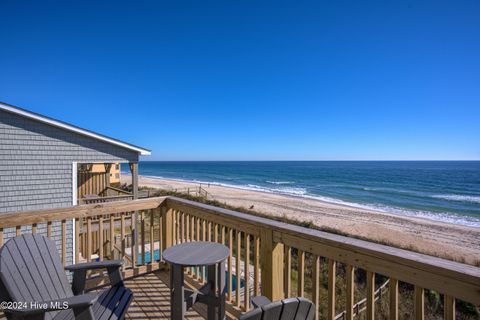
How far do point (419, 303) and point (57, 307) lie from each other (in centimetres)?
182

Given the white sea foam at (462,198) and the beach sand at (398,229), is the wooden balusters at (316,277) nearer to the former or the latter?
the beach sand at (398,229)

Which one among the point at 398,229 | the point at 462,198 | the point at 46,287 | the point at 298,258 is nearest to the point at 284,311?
the point at 298,258

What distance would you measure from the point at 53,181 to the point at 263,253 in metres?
6.75

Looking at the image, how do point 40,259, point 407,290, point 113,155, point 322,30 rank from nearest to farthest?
point 40,259 < point 407,290 < point 113,155 < point 322,30

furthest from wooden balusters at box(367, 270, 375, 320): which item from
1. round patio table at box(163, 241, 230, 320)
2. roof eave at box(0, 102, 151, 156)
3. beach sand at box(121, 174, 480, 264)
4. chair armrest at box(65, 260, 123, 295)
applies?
beach sand at box(121, 174, 480, 264)

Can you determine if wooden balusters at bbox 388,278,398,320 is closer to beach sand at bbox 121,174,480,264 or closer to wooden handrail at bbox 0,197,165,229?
wooden handrail at bbox 0,197,165,229

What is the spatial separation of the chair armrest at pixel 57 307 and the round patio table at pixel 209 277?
573mm

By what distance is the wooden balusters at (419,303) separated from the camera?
119cm

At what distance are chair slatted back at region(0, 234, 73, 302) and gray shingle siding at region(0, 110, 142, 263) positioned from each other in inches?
218

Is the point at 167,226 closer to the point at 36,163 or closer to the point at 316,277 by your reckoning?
the point at 316,277

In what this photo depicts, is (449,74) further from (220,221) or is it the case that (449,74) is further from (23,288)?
(23,288)

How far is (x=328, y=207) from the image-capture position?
21406 millimetres

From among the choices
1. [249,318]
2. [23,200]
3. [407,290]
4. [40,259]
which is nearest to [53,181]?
[23,200]

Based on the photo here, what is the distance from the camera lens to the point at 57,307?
1.22 meters
